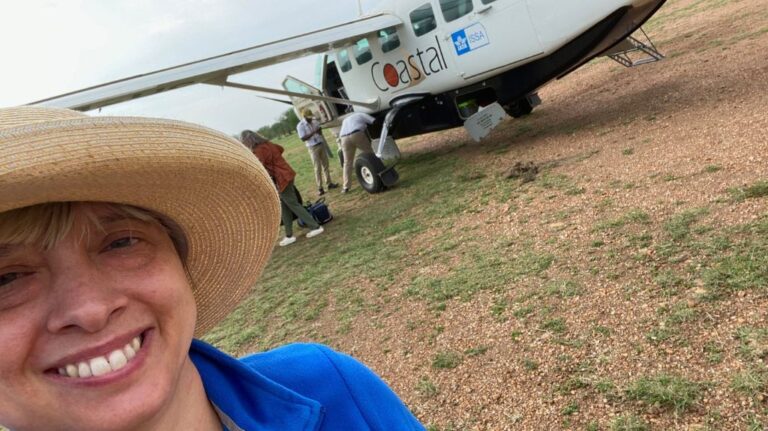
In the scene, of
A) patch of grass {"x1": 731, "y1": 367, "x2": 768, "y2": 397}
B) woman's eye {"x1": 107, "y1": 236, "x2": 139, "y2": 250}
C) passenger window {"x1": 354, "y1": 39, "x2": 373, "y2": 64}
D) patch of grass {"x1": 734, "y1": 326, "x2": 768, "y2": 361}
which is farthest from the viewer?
passenger window {"x1": 354, "y1": 39, "x2": 373, "y2": 64}

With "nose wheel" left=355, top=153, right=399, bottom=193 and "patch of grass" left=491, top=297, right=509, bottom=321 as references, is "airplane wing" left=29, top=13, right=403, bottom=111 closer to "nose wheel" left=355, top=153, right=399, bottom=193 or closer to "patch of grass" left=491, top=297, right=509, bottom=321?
"nose wheel" left=355, top=153, right=399, bottom=193

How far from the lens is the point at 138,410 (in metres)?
0.97

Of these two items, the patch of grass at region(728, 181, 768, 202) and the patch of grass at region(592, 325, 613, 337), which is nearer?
the patch of grass at region(592, 325, 613, 337)

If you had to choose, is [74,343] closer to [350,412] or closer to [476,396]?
[350,412]

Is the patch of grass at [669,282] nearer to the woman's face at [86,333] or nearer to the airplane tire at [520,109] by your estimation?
the woman's face at [86,333]

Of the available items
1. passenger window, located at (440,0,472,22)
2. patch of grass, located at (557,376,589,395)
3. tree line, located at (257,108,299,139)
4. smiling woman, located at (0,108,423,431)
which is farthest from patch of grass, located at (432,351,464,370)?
tree line, located at (257,108,299,139)

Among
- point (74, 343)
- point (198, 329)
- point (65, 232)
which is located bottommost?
point (198, 329)

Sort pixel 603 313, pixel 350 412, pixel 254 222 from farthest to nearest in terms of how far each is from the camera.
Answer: pixel 603 313 → pixel 254 222 → pixel 350 412

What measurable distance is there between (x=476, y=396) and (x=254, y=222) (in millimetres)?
2135

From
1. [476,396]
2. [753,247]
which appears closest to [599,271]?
[753,247]

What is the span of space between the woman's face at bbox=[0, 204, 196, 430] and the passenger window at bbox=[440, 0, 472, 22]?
7.02 meters

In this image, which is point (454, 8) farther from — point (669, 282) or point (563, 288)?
point (669, 282)

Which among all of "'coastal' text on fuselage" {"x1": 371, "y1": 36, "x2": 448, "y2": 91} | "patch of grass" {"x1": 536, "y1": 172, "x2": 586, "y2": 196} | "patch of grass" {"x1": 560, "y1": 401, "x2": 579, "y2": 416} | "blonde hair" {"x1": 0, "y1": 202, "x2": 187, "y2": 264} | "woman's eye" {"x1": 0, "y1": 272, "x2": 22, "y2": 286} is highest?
"'coastal' text on fuselage" {"x1": 371, "y1": 36, "x2": 448, "y2": 91}

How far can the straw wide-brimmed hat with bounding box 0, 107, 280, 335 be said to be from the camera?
32.5 inches
